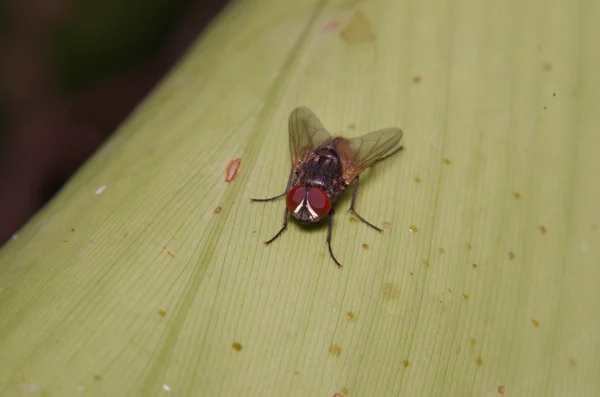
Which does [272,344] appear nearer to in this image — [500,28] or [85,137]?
[500,28]

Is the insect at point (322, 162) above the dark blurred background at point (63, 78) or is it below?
below

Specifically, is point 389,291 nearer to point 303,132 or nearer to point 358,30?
point 303,132

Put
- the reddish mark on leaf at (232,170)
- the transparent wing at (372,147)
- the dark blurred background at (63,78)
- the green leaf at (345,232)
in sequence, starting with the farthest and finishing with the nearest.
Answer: the dark blurred background at (63,78), the transparent wing at (372,147), the reddish mark on leaf at (232,170), the green leaf at (345,232)

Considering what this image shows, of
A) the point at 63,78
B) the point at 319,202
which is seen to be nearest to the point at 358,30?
the point at 319,202

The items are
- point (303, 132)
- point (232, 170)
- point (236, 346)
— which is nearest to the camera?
point (236, 346)

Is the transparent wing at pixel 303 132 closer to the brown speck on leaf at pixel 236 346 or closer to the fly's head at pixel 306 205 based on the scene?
the fly's head at pixel 306 205

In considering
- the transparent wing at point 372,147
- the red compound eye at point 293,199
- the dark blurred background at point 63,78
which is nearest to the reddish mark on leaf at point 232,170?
the red compound eye at point 293,199
